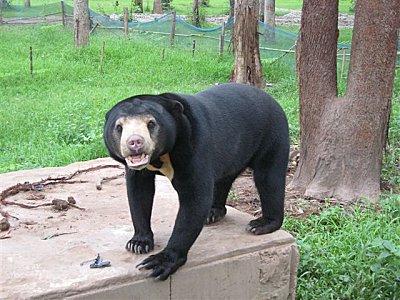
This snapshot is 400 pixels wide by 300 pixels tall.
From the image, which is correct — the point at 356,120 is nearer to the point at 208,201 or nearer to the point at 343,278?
the point at 343,278

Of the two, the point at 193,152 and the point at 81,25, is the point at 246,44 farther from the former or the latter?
the point at 81,25

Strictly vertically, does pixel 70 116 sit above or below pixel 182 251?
below

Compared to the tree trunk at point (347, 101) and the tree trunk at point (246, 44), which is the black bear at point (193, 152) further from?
the tree trunk at point (246, 44)

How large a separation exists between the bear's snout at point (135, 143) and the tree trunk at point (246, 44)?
21.1ft

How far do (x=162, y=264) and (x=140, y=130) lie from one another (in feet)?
2.58

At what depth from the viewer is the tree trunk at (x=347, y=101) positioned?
19.1 ft

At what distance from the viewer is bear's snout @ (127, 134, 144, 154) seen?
2863mm

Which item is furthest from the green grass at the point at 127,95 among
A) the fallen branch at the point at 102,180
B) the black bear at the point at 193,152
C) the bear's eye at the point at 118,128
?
the bear's eye at the point at 118,128

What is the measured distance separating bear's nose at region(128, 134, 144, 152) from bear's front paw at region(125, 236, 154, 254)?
2.62 ft

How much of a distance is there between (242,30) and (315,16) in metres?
3.26

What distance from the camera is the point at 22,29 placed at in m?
24.1

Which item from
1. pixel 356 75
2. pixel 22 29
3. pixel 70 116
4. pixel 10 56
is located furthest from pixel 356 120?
pixel 22 29

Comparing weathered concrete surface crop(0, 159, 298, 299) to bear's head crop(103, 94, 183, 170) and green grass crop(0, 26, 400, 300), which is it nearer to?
green grass crop(0, 26, 400, 300)

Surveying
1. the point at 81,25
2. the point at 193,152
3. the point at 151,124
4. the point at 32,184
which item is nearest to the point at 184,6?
the point at 81,25
